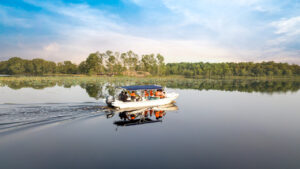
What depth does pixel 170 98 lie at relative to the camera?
19375mm

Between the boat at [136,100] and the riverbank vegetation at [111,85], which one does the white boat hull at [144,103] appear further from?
the riverbank vegetation at [111,85]

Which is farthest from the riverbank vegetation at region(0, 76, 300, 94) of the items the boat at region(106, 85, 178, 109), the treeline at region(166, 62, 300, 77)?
the treeline at region(166, 62, 300, 77)

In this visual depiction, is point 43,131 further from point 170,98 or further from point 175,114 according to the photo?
point 170,98

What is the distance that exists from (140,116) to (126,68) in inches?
3193

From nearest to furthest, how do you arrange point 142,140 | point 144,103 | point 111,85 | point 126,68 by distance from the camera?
point 142,140
point 144,103
point 111,85
point 126,68

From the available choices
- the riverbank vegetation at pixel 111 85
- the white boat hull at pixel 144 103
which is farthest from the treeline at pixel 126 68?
the white boat hull at pixel 144 103

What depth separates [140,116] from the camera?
15023mm

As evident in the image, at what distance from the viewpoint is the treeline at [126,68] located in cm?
9156

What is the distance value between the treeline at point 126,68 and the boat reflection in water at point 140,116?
250ft

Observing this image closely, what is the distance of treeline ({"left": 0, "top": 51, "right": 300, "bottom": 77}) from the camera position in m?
91.6

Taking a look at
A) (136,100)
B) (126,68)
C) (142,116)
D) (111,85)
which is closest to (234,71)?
(126,68)

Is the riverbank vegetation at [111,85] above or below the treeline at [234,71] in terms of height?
below

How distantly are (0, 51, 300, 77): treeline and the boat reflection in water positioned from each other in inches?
2998

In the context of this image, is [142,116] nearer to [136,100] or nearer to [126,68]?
[136,100]
